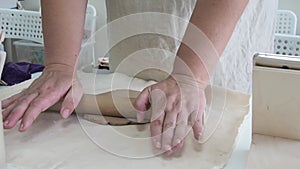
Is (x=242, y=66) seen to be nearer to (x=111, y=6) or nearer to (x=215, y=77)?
(x=215, y=77)

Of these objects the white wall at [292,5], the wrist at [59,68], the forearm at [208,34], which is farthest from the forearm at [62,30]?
the white wall at [292,5]

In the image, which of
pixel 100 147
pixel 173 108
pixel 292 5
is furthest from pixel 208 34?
pixel 292 5

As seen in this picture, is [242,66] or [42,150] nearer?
[42,150]

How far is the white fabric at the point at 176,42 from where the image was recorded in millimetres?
838

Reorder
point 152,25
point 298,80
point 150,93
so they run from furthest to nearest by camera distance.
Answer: point 152,25, point 150,93, point 298,80

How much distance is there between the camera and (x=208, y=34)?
0.64 m

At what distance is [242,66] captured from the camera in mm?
936

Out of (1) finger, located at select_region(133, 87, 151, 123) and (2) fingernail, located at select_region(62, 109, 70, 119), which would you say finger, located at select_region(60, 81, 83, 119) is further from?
(1) finger, located at select_region(133, 87, 151, 123)

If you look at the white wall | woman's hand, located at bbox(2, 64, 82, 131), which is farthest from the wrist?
the white wall

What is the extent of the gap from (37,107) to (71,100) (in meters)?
0.05

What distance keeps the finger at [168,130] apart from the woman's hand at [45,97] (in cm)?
15

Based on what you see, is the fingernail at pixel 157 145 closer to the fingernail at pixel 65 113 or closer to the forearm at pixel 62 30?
the fingernail at pixel 65 113

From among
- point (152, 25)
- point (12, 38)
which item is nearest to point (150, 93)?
point (152, 25)

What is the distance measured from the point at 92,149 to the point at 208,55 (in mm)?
227
